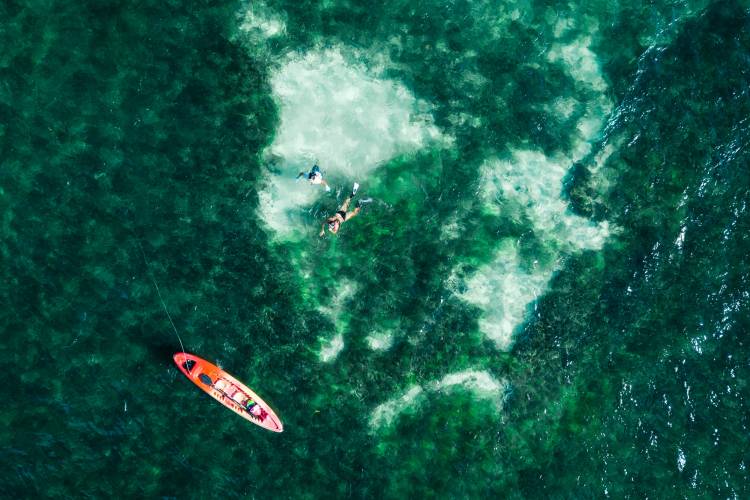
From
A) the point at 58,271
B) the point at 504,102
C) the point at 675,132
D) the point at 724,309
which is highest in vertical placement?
the point at 675,132

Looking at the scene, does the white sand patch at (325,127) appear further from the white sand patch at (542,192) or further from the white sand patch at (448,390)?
the white sand patch at (448,390)

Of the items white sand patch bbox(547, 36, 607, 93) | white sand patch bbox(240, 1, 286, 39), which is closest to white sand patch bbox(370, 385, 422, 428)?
white sand patch bbox(547, 36, 607, 93)

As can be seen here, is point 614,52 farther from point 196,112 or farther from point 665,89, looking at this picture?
point 196,112

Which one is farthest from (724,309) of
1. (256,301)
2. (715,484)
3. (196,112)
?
(196,112)

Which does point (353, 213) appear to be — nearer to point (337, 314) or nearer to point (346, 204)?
point (346, 204)

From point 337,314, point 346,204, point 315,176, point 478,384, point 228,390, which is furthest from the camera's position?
point 478,384

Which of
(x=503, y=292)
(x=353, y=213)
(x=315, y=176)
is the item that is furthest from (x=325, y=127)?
(x=503, y=292)
